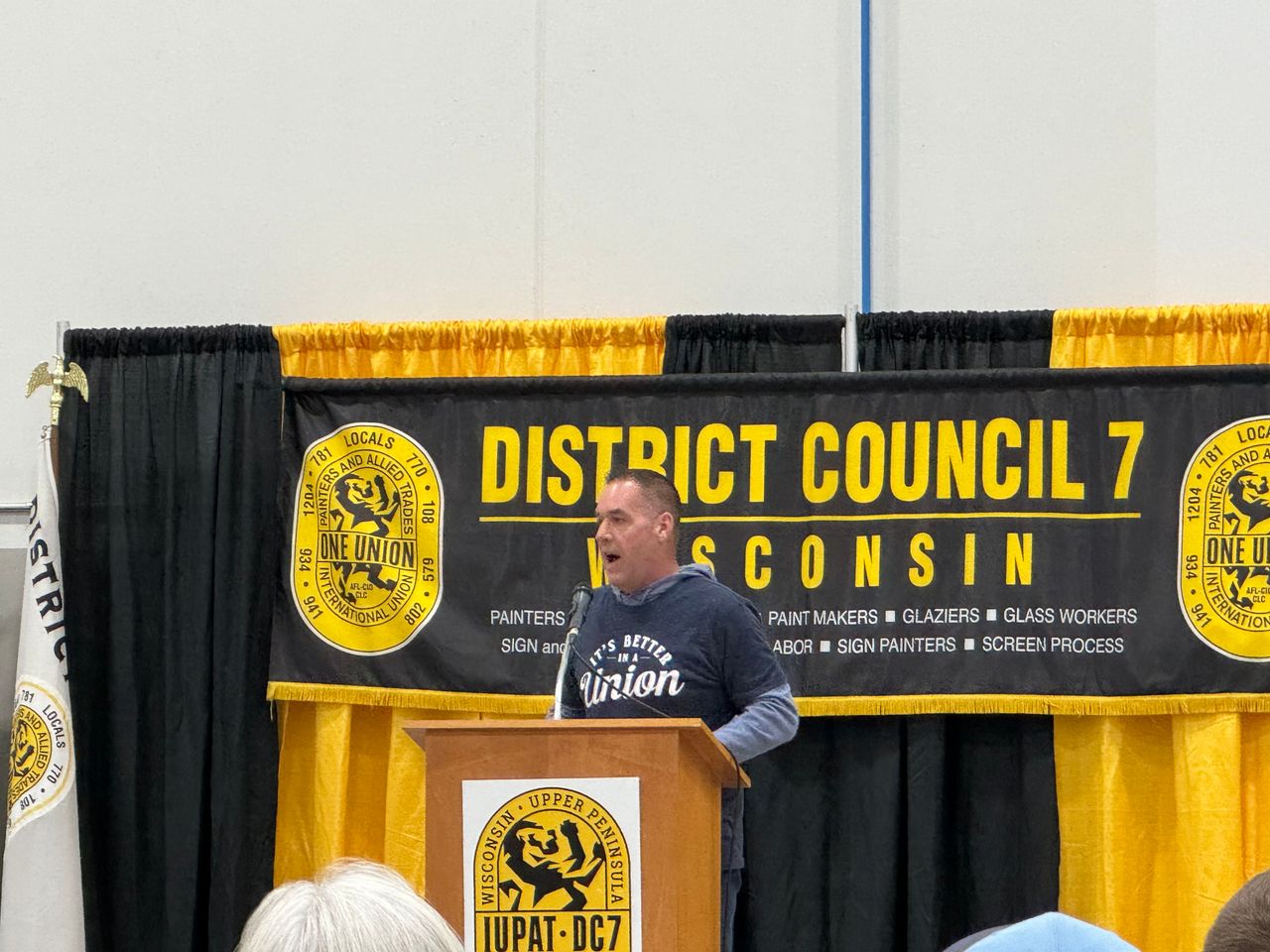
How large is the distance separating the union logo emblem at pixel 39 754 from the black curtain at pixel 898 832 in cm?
198

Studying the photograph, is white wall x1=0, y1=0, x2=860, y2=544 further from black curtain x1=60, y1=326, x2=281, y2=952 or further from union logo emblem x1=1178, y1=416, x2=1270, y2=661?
union logo emblem x1=1178, y1=416, x2=1270, y2=661

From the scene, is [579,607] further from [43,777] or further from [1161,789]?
[43,777]

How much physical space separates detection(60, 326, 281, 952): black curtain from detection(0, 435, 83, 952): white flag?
0.46ft

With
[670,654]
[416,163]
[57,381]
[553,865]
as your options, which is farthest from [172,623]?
[553,865]

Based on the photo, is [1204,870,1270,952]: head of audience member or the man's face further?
the man's face

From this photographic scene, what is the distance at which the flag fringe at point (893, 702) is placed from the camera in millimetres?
4512

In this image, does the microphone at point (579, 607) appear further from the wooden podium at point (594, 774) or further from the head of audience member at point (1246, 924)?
the head of audience member at point (1246, 924)

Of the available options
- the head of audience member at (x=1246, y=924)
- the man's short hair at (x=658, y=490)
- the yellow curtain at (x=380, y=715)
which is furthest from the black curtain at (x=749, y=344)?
the head of audience member at (x=1246, y=924)

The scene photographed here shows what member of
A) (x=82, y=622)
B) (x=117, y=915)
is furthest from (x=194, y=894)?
(x=82, y=622)

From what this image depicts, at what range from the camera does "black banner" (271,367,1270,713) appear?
15.1 ft

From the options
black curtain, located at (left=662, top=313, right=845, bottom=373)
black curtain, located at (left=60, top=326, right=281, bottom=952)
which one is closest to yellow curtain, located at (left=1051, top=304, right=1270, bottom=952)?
black curtain, located at (left=662, top=313, right=845, bottom=373)

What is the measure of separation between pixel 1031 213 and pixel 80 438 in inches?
115

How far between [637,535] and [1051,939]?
87.5 inches

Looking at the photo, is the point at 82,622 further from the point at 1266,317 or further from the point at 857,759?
the point at 1266,317
